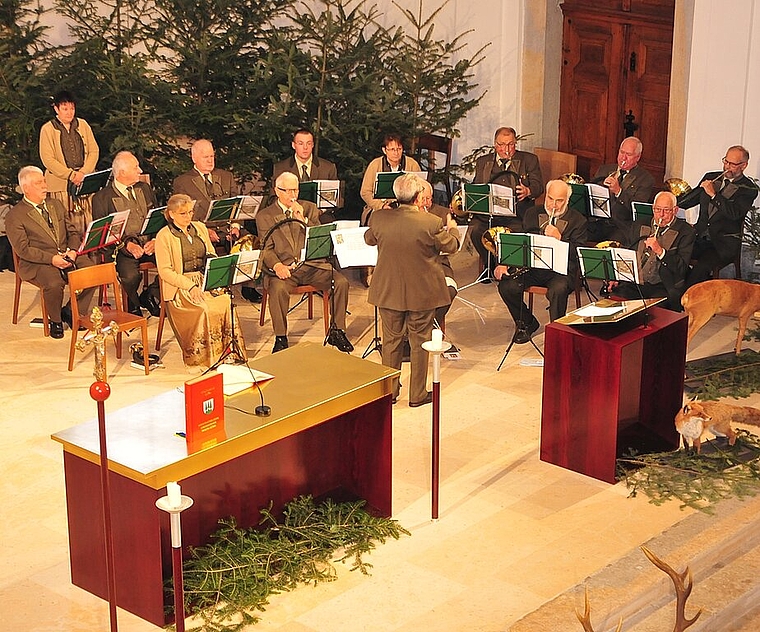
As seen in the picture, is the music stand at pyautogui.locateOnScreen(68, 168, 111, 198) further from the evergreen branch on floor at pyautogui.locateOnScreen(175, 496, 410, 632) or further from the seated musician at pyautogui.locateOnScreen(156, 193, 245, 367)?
the evergreen branch on floor at pyautogui.locateOnScreen(175, 496, 410, 632)

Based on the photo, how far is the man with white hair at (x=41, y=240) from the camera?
30.6 ft

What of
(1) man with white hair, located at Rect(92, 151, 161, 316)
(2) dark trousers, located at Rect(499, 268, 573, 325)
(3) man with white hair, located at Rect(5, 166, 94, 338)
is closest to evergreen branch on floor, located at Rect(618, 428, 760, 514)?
(2) dark trousers, located at Rect(499, 268, 573, 325)

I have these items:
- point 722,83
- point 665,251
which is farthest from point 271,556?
point 722,83

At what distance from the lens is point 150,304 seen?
32.8 feet

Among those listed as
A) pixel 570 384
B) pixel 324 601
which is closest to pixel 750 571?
pixel 570 384

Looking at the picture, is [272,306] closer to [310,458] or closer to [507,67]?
[310,458]

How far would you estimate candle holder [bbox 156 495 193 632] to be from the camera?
4828 millimetres

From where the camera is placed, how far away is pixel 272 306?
9094 millimetres

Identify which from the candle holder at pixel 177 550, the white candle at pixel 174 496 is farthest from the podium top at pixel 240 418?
the white candle at pixel 174 496

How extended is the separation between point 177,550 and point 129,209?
5.08 metres

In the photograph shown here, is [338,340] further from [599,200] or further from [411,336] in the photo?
[599,200]

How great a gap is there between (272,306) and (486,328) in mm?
1770

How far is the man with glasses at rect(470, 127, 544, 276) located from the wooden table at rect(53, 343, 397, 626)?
4.34m

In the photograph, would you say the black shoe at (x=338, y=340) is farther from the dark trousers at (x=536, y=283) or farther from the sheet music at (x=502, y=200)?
the sheet music at (x=502, y=200)
